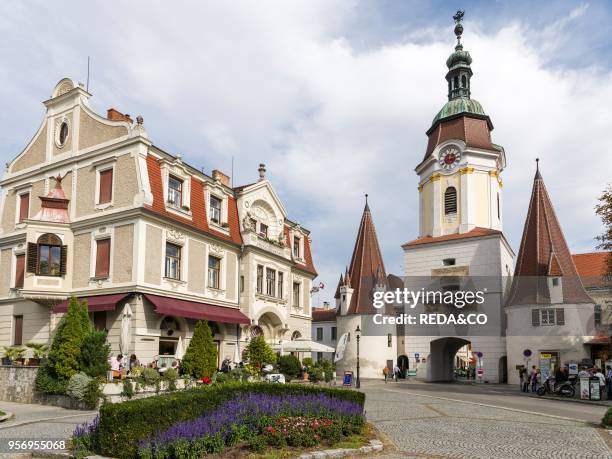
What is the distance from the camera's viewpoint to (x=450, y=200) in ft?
155

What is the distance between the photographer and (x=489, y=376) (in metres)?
41.8

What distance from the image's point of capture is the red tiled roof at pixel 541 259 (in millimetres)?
38938

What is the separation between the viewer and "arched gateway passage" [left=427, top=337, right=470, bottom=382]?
4456 centimetres

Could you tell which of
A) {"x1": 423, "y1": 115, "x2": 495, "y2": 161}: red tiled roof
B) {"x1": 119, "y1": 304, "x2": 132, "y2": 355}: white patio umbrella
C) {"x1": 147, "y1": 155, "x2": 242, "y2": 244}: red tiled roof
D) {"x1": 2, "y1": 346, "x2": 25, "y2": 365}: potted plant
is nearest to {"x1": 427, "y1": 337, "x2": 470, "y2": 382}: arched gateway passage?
Result: {"x1": 423, "y1": 115, "x2": 495, "y2": 161}: red tiled roof

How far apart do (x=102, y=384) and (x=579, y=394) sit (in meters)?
21.4

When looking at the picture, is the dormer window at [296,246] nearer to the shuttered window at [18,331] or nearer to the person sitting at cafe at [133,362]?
the person sitting at cafe at [133,362]

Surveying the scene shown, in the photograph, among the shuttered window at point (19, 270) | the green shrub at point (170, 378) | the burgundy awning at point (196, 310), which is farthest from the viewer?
the shuttered window at point (19, 270)

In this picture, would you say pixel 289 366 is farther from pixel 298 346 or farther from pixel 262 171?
pixel 262 171

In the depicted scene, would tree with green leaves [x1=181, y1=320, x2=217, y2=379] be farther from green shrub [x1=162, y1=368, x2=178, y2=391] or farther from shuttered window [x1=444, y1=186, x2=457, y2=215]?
shuttered window [x1=444, y1=186, x2=457, y2=215]

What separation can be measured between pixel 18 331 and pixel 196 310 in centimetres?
927

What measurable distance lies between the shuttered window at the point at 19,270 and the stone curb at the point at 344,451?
23183mm

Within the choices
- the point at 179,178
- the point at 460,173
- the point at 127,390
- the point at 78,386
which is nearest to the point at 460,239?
the point at 460,173

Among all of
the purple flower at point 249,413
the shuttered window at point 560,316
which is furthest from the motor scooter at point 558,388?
the purple flower at point 249,413

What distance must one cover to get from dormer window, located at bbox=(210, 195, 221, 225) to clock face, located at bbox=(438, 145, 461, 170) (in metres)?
24.1
